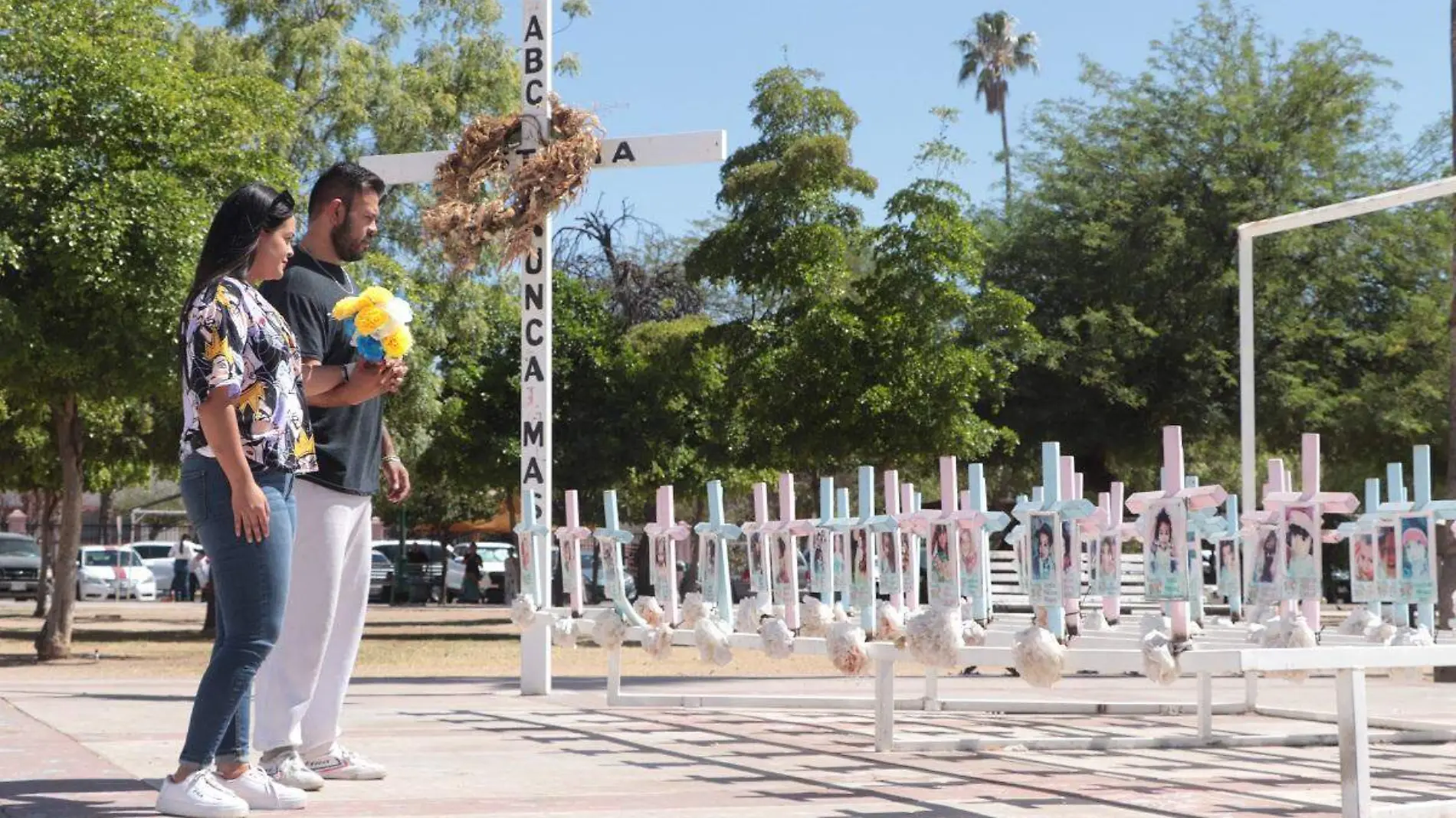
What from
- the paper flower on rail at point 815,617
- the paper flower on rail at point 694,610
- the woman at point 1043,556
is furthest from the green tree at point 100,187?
the woman at point 1043,556

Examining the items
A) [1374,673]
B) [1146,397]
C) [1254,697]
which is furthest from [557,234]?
[1254,697]

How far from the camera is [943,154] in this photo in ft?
66.0

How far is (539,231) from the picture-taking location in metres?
11.2

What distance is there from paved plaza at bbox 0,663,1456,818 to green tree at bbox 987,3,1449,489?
1330cm

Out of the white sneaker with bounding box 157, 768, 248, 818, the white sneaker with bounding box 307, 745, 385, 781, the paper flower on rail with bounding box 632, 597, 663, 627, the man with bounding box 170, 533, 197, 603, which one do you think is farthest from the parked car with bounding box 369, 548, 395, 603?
the white sneaker with bounding box 157, 768, 248, 818

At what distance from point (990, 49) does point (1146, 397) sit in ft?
171

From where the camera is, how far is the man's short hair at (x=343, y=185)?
6.21 meters

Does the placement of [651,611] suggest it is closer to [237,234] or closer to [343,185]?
[343,185]

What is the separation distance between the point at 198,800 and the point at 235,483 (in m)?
0.96

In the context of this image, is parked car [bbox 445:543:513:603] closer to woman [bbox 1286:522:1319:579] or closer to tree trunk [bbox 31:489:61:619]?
tree trunk [bbox 31:489:61:619]

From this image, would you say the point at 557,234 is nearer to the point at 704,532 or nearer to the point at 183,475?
the point at 704,532

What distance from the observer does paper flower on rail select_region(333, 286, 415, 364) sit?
18.8 ft

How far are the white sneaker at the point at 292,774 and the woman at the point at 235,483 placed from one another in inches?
13.5

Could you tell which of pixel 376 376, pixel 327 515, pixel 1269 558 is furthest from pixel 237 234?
pixel 1269 558
